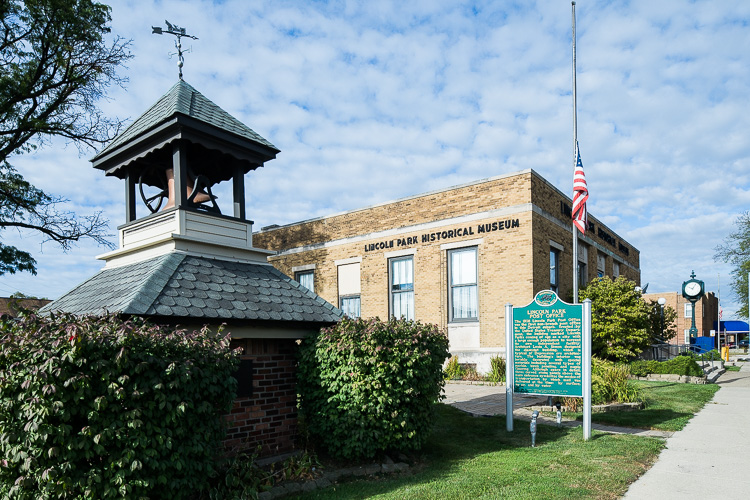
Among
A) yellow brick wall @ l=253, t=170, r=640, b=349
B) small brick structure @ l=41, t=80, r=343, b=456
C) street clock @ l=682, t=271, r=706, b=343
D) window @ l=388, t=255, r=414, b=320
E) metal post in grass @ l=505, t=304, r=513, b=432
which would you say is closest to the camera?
small brick structure @ l=41, t=80, r=343, b=456

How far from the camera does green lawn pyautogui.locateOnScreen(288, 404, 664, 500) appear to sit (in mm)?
6105

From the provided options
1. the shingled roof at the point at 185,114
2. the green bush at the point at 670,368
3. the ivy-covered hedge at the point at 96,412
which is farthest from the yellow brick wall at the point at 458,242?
the ivy-covered hedge at the point at 96,412

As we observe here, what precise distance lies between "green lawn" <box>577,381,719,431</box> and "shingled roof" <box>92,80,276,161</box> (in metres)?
8.91

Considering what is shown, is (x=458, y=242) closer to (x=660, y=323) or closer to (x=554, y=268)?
Result: (x=554, y=268)

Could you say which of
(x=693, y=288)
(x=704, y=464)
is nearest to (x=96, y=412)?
(x=704, y=464)

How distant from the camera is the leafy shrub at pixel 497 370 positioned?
16091 millimetres

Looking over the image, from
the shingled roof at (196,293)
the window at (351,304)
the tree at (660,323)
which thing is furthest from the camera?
the tree at (660,323)

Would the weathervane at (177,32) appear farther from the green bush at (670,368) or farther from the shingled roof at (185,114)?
the green bush at (670,368)

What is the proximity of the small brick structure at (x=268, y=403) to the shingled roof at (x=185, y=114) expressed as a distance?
363 centimetres

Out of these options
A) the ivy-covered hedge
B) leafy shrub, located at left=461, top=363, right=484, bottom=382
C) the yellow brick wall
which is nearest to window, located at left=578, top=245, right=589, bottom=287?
the yellow brick wall

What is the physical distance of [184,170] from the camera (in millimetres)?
8070

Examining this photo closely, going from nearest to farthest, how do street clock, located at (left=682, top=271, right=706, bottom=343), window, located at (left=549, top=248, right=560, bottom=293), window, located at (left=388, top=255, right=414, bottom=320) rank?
window, located at (left=549, top=248, right=560, bottom=293) → window, located at (left=388, top=255, right=414, bottom=320) → street clock, located at (left=682, top=271, right=706, bottom=343)

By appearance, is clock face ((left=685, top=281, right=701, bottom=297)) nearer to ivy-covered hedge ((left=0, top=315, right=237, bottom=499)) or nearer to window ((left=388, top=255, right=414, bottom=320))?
window ((left=388, top=255, right=414, bottom=320))

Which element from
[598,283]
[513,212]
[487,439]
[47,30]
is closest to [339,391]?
[487,439]
